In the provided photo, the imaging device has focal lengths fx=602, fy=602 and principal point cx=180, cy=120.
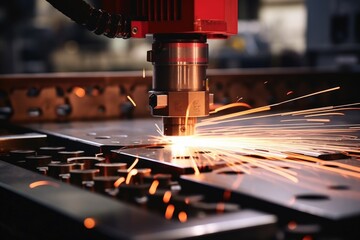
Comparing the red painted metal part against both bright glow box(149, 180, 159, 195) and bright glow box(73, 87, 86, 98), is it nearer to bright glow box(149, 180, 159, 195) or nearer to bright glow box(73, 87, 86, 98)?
bright glow box(149, 180, 159, 195)

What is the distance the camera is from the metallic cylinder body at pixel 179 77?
1.68 m

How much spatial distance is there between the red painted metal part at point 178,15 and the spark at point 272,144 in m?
0.30

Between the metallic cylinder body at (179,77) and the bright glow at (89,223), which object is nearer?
the bright glow at (89,223)

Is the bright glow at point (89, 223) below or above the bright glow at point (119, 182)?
above

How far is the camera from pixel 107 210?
3.38 ft

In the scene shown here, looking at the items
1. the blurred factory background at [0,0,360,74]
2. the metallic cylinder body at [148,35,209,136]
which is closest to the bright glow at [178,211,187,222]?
the metallic cylinder body at [148,35,209,136]

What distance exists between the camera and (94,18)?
1651 mm

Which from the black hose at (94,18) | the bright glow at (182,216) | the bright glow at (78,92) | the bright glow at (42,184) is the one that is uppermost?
the black hose at (94,18)

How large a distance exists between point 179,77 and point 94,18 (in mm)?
284

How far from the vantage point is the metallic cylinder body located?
1.68 m

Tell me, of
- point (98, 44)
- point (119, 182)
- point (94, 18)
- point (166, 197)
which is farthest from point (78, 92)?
point (98, 44)

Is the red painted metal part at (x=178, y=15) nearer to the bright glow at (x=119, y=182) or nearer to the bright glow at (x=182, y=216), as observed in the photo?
the bright glow at (x=119, y=182)

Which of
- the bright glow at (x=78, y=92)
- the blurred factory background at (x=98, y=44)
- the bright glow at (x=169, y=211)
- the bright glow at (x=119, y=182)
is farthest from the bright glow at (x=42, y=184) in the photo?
the blurred factory background at (x=98, y=44)

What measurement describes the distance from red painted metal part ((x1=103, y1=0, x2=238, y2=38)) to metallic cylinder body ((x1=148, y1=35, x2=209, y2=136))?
1.8 inches
